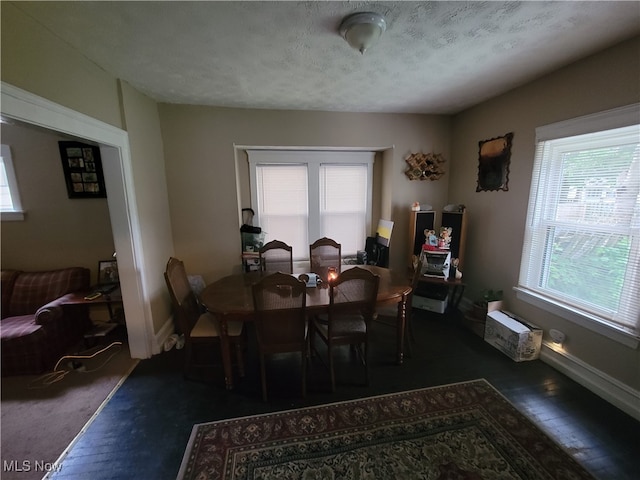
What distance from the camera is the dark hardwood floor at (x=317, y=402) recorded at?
155 centimetres

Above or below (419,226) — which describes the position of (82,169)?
above

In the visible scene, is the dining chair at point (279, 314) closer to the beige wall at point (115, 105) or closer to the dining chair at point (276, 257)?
the dining chair at point (276, 257)

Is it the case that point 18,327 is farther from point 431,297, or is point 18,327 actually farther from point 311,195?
point 431,297

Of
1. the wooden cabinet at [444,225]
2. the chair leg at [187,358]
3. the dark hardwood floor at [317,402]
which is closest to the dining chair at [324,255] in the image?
the dark hardwood floor at [317,402]

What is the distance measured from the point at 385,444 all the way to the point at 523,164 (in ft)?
9.20

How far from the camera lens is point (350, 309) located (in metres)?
2.06

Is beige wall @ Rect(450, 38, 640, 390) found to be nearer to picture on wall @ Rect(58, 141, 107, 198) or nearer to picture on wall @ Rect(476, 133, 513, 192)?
picture on wall @ Rect(476, 133, 513, 192)

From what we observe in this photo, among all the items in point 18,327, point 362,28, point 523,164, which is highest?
point 362,28

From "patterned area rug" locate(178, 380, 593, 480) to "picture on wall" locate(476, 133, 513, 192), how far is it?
2156mm

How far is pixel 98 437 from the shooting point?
171cm

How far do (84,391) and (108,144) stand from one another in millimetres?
2034

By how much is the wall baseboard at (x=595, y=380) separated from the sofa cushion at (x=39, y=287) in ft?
15.8

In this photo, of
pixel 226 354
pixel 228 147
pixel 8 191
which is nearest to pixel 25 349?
pixel 8 191

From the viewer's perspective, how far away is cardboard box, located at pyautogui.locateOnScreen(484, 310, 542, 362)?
2383 millimetres
